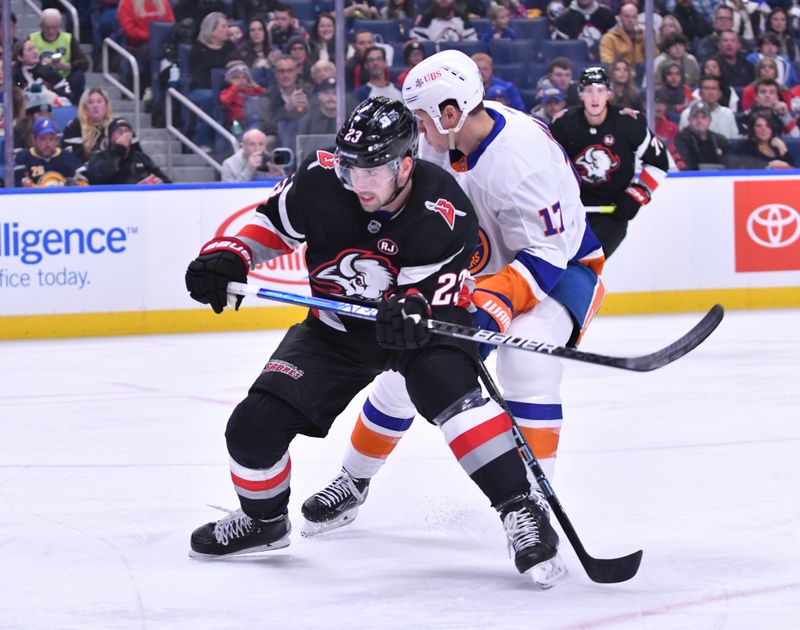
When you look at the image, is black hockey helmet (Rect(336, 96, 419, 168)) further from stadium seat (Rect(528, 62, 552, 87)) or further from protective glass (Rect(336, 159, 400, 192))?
stadium seat (Rect(528, 62, 552, 87))

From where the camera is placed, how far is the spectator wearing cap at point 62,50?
23.1 ft

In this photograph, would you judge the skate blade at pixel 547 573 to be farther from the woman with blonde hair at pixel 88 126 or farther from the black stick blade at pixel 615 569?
the woman with blonde hair at pixel 88 126

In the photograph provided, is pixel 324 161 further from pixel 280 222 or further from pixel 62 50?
pixel 62 50

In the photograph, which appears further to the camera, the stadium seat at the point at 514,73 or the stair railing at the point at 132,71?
the stadium seat at the point at 514,73

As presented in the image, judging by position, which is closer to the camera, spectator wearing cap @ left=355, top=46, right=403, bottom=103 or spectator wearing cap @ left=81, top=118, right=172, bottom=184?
spectator wearing cap @ left=81, top=118, right=172, bottom=184

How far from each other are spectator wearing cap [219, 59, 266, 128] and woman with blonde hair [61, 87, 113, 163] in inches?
24.1

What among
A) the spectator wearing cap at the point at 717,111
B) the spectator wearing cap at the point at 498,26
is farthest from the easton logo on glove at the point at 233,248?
the spectator wearing cap at the point at 717,111

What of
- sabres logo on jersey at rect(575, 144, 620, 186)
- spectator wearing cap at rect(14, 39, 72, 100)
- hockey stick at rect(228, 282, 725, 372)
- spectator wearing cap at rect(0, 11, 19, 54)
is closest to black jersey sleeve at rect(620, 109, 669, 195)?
sabres logo on jersey at rect(575, 144, 620, 186)

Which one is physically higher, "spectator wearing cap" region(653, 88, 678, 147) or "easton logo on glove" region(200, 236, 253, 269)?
"easton logo on glove" region(200, 236, 253, 269)

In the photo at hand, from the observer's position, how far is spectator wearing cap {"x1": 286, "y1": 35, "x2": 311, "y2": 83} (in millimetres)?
7121

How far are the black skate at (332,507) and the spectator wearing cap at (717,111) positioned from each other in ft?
17.2

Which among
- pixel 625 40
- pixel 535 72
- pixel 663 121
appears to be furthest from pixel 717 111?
pixel 535 72

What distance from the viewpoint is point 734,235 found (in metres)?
7.55

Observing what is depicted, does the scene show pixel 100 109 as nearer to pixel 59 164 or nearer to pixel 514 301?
pixel 59 164
